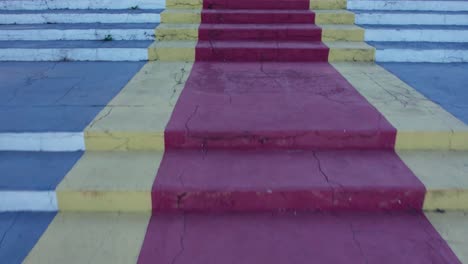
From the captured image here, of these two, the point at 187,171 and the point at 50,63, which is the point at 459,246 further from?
the point at 50,63

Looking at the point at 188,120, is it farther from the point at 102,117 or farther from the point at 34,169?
the point at 34,169

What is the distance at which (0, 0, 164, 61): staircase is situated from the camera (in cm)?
340

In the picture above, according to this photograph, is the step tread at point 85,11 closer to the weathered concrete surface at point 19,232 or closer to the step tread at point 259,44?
the step tread at point 259,44

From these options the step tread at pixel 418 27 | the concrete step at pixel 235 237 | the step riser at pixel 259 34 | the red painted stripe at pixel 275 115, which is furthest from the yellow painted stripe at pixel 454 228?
the step tread at pixel 418 27

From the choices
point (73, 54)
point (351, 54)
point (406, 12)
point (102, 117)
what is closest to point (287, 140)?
point (102, 117)

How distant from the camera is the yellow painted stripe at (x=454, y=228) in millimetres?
1541

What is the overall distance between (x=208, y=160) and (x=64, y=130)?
2.66 feet

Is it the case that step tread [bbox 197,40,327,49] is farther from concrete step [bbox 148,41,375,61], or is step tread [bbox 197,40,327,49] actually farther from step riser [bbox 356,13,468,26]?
step riser [bbox 356,13,468,26]

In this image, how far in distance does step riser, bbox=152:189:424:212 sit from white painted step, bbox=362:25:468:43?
2.38 meters

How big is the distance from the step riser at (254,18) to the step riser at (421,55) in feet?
2.81

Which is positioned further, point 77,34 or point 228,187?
point 77,34

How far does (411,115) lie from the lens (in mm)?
2258

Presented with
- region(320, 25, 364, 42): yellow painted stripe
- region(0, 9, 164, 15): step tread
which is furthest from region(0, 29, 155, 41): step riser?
region(320, 25, 364, 42): yellow painted stripe

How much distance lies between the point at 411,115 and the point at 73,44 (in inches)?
116
